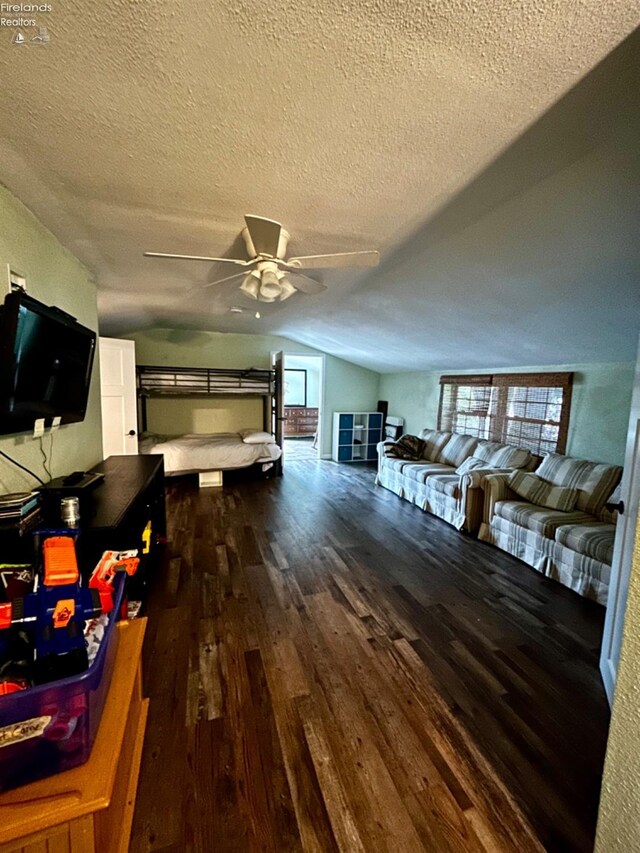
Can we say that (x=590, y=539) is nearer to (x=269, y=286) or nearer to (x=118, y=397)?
(x=269, y=286)

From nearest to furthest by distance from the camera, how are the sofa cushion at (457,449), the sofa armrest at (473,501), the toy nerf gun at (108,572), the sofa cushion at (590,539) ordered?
1. the toy nerf gun at (108,572)
2. the sofa cushion at (590,539)
3. the sofa armrest at (473,501)
4. the sofa cushion at (457,449)

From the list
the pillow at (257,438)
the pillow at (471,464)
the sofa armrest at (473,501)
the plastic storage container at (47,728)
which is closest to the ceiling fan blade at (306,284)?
the plastic storage container at (47,728)

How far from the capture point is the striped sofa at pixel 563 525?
239 centimetres

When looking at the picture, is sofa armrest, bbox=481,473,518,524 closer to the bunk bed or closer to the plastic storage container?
the bunk bed

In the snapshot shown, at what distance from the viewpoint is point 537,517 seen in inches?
111

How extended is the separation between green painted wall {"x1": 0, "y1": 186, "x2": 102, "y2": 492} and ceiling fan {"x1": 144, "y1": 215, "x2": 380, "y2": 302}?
571mm

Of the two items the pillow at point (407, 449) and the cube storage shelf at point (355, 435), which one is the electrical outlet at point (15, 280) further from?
the cube storage shelf at point (355, 435)

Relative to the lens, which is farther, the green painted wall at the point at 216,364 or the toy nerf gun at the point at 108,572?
the green painted wall at the point at 216,364

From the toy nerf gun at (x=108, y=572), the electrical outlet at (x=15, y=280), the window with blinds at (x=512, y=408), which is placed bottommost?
the toy nerf gun at (x=108, y=572)

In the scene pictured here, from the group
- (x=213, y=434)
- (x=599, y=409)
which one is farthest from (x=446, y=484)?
(x=213, y=434)

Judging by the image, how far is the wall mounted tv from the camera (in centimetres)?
129

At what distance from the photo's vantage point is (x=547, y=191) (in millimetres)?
1498

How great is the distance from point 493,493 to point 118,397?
4221mm

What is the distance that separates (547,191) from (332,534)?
10.1 ft
